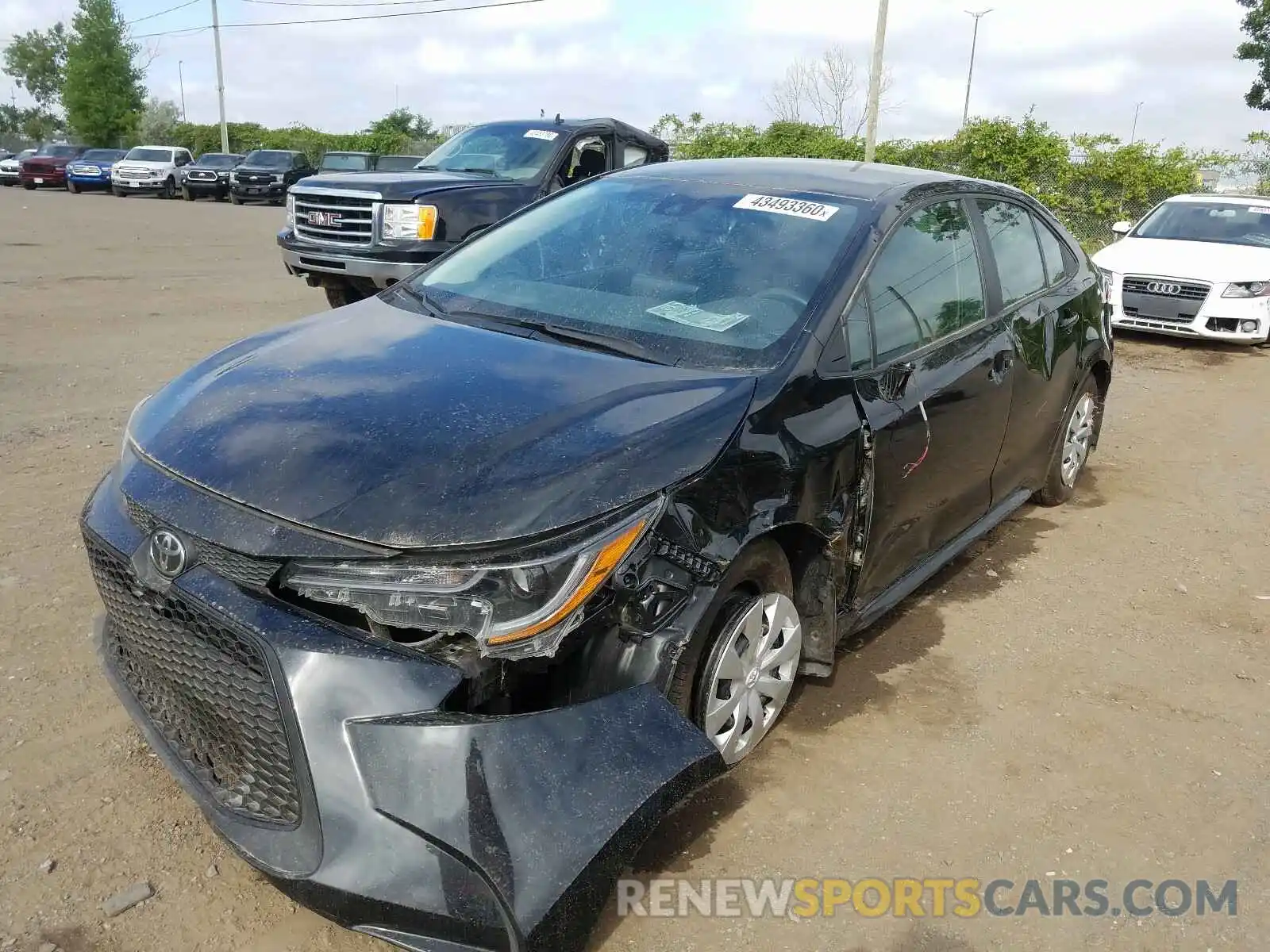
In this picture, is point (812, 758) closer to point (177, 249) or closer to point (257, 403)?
point (257, 403)

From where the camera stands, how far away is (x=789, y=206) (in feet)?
11.8

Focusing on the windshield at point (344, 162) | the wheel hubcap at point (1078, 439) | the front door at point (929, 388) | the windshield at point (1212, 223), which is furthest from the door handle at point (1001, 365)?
the windshield at point (344, 162)

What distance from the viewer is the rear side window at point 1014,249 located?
14.0ft

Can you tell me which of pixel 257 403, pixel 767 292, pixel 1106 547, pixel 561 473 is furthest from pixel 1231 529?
pixel 257 403

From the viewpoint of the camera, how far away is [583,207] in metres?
4.01

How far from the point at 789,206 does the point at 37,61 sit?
9411 cm

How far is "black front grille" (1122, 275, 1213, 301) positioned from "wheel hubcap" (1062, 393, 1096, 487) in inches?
223

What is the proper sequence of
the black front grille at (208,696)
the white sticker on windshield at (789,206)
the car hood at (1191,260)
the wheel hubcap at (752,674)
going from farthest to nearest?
1. the car hood at (1191,260)
2. the white sticker on windshield at (789,206)
3. the wheel hubcap at (752,674)
4. the black front grille at (208,696)

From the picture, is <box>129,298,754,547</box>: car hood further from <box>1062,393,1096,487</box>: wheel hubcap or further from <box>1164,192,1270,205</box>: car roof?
<box>1164,192,1270,205</box>: car roof

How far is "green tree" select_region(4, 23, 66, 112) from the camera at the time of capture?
78.9 metres

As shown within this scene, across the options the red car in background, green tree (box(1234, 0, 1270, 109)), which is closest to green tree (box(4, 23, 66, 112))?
the red car in background

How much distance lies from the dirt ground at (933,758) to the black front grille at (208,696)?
1.29 feet

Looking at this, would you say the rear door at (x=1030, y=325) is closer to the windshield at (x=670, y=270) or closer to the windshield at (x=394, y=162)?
the windshield at (x=670, y=270)

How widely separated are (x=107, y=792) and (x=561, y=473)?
5.28 feet
